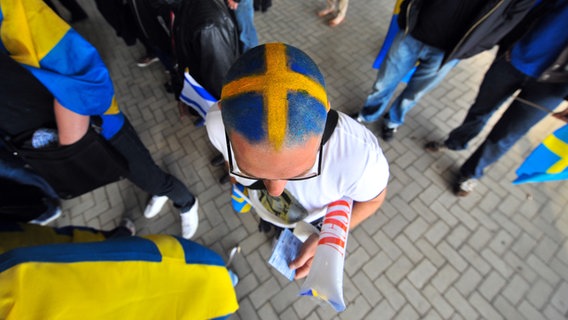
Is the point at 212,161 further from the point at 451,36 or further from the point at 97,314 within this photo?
the point at 451,36

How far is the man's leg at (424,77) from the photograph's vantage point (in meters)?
2.52

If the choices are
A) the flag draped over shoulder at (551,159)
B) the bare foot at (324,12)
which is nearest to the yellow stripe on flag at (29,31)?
the flag draped over shoulder at (551,159)

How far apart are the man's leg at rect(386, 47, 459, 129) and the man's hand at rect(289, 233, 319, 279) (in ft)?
7.12

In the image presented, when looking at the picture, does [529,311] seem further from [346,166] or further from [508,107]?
[346,166]

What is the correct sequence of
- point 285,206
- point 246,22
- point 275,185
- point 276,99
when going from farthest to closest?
point 246,22 → point 285,206 → point 275,185 → point 276,99

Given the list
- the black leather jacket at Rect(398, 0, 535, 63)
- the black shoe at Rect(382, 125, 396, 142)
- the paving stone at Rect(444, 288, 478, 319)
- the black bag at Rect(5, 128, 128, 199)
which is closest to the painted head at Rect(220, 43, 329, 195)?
the black bag at Rect(5, 128, 128, 199)

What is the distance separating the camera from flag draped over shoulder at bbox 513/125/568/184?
2.00 m

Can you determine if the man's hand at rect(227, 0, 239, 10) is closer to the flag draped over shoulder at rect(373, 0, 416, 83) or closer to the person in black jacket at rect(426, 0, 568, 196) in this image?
the flag draped over shoulder at rect(373, 0, 416, 83)

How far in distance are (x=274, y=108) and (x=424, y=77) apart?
8.31ft

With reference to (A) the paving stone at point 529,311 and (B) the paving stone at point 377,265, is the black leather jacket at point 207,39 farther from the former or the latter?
(A) the paving stone at point 529,311

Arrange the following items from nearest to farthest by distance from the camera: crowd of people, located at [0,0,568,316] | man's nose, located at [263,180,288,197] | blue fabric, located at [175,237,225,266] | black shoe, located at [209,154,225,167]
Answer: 1. crowd of people, located at [0,0,568,316]
2. man's nose, located at [263,180,288,197]
3. blue fabric, located at [175,237,225,266]
4. black shoe, located at [209,154,225,167]

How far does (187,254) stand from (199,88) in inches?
55.2

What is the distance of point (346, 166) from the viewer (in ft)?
4.06

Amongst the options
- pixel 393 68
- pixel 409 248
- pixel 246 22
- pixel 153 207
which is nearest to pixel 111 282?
pixel 153 207
